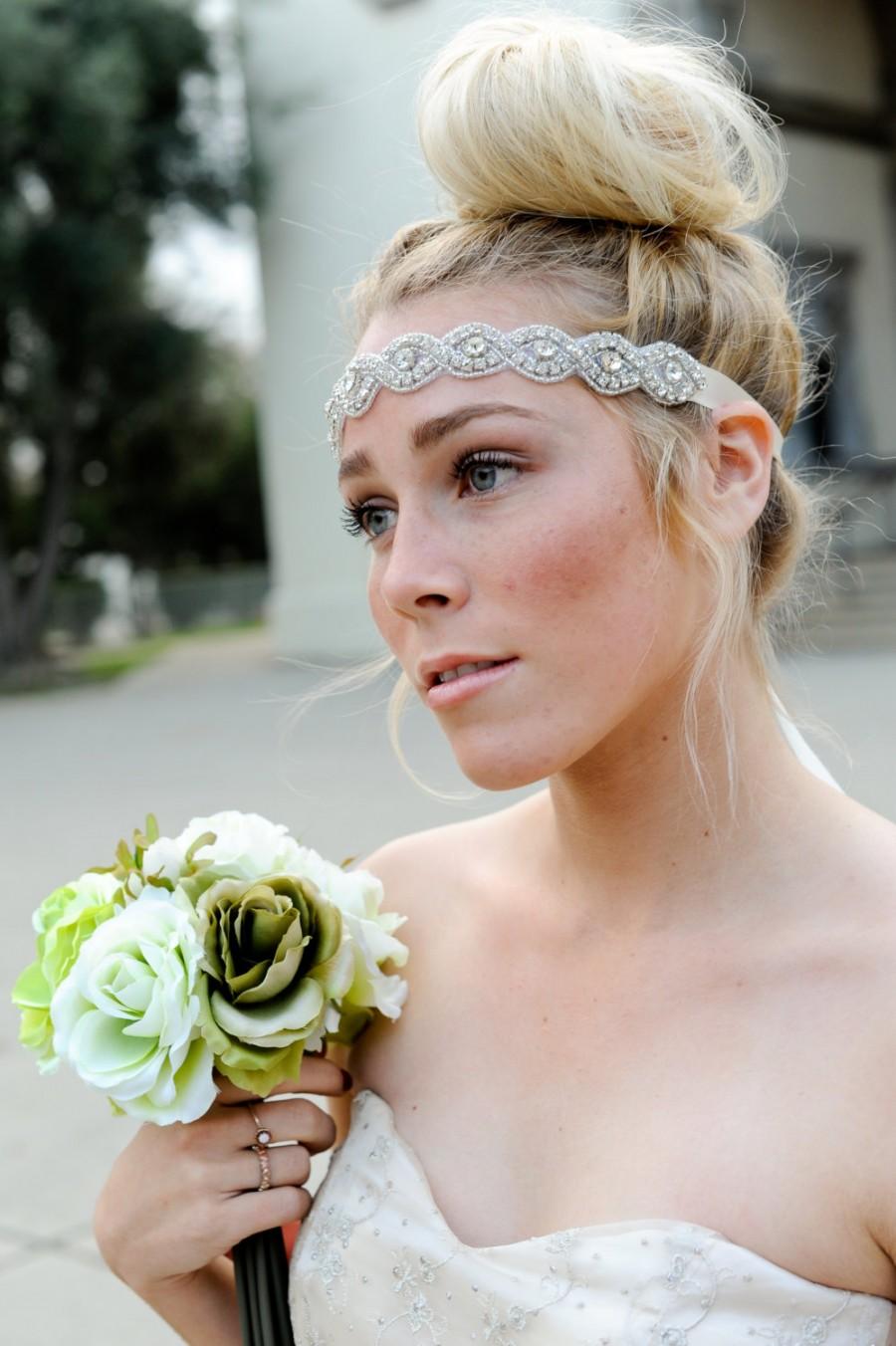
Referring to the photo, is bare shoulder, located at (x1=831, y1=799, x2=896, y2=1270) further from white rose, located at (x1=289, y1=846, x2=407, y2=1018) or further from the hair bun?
the hair bun

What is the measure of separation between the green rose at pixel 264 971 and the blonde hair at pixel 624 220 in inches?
20.5

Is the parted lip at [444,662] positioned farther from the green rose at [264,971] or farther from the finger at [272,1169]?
the finger at [272,1169]

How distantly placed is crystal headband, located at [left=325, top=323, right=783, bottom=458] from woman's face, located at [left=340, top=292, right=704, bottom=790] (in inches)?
0.7

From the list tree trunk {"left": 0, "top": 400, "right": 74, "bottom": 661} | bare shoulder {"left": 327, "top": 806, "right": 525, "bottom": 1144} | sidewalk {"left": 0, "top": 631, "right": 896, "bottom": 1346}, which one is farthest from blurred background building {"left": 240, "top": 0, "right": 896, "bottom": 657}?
bare shoulder {"left": 327, "top": 806, "right": 525, "bottom": 1144}

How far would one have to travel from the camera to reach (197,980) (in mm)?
1803

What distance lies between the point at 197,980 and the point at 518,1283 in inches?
20.0

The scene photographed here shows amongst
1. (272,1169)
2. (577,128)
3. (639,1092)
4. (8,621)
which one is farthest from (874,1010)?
(8,621)

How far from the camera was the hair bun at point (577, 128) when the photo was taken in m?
1.74

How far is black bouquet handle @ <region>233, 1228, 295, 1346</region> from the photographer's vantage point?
1.90m

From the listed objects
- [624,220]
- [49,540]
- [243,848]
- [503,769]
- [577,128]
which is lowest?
[49,540]

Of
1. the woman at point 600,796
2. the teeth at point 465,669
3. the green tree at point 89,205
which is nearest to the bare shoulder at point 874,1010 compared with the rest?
the woman at point 600,796

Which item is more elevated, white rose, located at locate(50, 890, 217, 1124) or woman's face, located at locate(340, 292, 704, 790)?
woman's face, located at locate(340, 292, 704, 790)

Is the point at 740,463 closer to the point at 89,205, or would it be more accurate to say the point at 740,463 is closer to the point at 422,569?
the point at 422,569

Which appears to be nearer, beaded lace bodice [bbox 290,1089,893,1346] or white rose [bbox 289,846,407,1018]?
beaded lace bodice [bbox 290,1089,893,1346]
